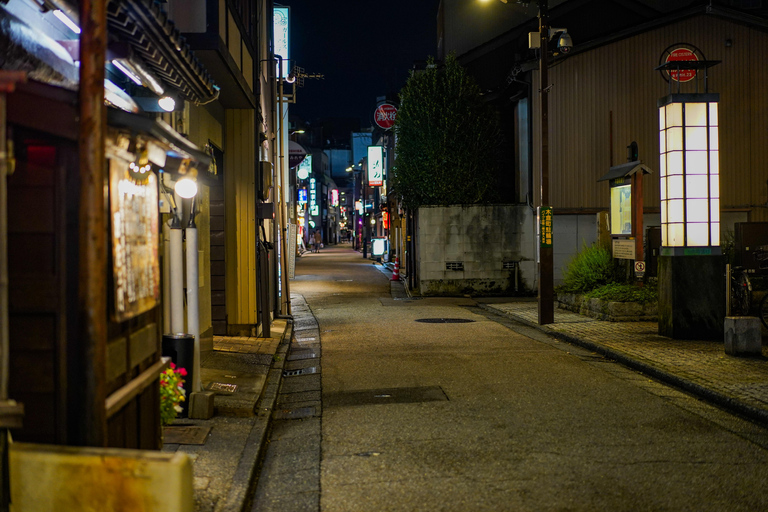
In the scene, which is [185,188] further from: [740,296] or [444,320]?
[740,296]

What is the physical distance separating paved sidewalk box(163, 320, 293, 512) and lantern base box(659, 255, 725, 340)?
6.98m

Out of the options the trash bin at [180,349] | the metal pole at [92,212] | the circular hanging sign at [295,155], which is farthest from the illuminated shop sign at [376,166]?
the metal pole at [92,212]

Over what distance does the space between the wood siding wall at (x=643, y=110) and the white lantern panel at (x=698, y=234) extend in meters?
9.85

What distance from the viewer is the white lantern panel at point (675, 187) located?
41.7 ft

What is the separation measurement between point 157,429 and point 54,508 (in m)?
1.31

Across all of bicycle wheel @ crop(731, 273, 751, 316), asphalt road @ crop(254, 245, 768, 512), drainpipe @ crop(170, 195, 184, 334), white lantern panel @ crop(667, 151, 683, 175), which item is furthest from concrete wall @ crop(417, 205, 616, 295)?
drainpipe @ crop(170, 195, 184, 334)

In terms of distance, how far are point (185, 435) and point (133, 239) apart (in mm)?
3132

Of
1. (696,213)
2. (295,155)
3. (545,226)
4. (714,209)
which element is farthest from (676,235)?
(295,155)

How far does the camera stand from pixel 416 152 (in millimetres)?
24297

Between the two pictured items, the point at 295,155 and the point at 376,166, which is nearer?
the point at 295,155

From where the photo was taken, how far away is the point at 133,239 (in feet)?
13.8

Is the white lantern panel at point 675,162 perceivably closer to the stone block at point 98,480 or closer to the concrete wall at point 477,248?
the concrete wall at point 477,248

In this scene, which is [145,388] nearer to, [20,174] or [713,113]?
[20,174]

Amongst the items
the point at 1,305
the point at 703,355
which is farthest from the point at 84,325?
the point at 703,355
